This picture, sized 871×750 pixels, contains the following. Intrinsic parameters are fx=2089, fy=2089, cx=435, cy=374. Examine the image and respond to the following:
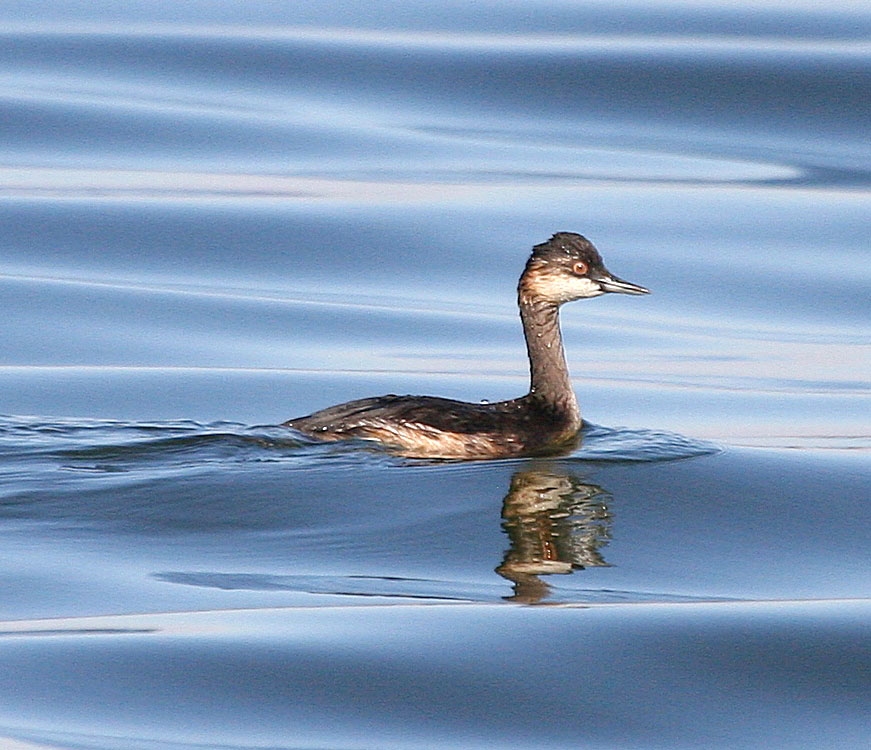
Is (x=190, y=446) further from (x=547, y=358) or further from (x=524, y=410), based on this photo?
(x=547, y=358)

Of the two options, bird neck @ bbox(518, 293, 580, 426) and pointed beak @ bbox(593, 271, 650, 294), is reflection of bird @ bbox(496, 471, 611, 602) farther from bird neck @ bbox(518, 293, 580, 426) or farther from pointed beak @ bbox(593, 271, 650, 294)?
pointed beak @ bbox(593, 271, 650, 294)

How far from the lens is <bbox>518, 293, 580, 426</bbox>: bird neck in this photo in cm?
1105

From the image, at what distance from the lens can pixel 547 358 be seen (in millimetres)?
11102

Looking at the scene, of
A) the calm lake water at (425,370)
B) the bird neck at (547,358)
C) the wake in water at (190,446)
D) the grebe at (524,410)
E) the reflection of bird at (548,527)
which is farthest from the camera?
the bird neck at (547,358)

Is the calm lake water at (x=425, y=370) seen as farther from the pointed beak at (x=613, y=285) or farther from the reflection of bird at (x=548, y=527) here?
the pointed beak at (x=613, y=285)

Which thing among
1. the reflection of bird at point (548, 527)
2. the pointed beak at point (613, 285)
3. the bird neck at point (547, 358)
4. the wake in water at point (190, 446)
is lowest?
the reflection of bird at point (548, 527)

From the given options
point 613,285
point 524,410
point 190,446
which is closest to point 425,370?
point 524,410

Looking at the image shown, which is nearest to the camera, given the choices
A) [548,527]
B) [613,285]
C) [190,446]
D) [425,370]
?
[548,527]

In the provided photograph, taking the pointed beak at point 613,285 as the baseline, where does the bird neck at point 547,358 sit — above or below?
below

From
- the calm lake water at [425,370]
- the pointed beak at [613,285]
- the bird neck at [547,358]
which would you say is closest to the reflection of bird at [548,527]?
the calm lake water at [425,370]

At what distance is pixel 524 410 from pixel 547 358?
1.29 ft

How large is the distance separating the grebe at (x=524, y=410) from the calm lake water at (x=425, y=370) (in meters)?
0.16

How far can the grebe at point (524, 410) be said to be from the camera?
10.2 metres

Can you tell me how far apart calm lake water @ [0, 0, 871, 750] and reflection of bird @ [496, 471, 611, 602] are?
0.03 m
